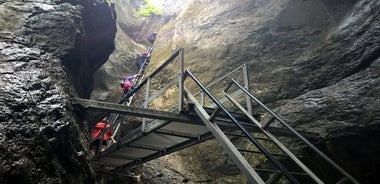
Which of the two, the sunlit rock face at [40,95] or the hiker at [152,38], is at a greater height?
the hiker at [152,38]

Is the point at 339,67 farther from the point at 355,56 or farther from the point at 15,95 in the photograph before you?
the point at 15,95

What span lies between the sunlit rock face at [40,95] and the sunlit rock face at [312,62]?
4.66 m

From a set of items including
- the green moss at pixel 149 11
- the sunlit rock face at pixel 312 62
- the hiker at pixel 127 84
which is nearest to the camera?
the sunlit rock face at pixel 312 62

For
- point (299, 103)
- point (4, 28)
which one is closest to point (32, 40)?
point (4, 28)

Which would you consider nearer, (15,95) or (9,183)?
(9,183)

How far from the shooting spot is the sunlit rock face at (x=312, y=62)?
21.9 feet

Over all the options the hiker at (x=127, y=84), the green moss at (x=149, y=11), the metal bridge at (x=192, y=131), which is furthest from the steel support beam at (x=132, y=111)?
the green moss at (x=149, y=11)

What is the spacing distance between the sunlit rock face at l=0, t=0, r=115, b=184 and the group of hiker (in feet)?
5.16

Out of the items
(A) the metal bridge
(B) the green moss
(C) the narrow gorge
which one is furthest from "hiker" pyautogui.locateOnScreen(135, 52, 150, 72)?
(A) the metal bridge

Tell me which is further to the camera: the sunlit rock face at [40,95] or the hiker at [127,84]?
the hiker at [127,84]

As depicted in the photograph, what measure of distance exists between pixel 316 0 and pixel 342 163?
6.95 metres

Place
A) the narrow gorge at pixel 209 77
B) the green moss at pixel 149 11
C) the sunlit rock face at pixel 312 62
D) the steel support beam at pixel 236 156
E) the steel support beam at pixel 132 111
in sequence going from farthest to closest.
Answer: the green moss at pixel 149 11
the sunlit rock face at pixel 312 62
the steel support beam at pixel 132 111
the narrow gorge at pixel 209 77
the steel support beam at pixel 236 156

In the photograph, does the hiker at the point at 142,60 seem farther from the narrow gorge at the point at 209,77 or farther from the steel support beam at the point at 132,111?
the steel support beam at the point at 132,111

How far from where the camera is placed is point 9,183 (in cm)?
332
